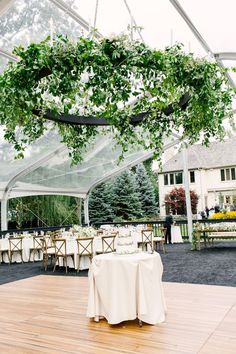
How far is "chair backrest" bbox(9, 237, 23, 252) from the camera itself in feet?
35.8

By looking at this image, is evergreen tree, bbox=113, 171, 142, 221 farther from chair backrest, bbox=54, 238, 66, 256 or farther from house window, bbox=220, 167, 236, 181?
chair backrest, bbox=54, 238, 66, 256

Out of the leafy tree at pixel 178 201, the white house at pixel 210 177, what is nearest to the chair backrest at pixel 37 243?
the leafy tree at pixel 178 201

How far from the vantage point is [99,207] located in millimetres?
22625

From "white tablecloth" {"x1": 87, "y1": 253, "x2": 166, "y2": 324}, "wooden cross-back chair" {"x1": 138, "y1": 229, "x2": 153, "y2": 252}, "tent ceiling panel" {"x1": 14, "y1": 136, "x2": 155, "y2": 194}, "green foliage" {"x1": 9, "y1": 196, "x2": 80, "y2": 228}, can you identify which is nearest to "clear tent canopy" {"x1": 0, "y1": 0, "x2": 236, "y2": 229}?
"white tablecloth" {"x1": 87, "y1": 253, "x2": 166, "y2": 324}

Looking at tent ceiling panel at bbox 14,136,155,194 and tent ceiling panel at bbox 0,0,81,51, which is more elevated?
tent ceiling panel at bbox 0,0,81,51

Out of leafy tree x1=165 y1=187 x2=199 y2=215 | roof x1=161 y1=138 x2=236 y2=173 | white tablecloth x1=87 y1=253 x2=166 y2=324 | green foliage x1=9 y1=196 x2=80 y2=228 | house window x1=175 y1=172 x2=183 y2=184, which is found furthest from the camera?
house window x1=175 y1=172 x2=183 y2=184

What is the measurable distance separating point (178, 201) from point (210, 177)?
16.3 ft

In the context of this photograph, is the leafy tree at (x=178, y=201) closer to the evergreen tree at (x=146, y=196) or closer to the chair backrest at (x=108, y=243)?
the evergreen tree at (x=146, y=196)

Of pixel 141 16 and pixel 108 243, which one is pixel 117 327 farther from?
pixel 108 243

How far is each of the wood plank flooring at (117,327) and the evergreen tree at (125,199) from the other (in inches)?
687

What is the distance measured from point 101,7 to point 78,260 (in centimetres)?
611

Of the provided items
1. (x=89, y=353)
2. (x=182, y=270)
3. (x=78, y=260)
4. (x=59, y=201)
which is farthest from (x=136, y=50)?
(x=59, y=201)

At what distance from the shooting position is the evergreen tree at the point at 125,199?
23.6 metres

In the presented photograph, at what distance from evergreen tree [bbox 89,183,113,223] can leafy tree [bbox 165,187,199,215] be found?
17.4 feet
